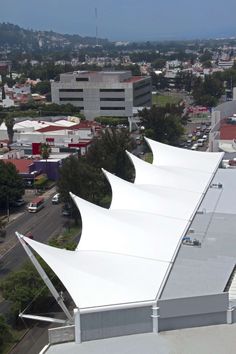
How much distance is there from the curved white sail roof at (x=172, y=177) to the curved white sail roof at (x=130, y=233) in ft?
10.4

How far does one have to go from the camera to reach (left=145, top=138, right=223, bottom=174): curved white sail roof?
21.5 metres

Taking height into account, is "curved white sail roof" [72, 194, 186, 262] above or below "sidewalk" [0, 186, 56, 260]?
above

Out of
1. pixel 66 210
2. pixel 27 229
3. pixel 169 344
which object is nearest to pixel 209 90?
pixel 66 210

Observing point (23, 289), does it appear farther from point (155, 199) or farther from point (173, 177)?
point (173, 177)

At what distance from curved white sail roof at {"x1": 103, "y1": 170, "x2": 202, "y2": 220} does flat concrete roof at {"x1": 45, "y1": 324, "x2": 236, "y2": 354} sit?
5086mm

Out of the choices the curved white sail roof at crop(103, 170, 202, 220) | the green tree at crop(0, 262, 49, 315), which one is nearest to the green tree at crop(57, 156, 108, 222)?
the curved white sail roof at crop(103, 170, 202, 220)

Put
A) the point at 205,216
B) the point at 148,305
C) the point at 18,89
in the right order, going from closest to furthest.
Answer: the point at 148,305, the point at 205,216, the point at 18,89

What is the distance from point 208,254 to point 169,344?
138 inches

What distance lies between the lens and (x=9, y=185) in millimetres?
25156

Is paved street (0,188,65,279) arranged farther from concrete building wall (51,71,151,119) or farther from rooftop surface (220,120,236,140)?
concrete building wall (51,71,151,119)

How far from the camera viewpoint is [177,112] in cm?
4366

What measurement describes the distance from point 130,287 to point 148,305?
69 centimetres

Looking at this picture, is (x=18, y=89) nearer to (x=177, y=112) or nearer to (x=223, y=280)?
(x=177, y=112)

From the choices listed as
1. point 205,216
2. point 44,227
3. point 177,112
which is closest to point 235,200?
point 205,216
